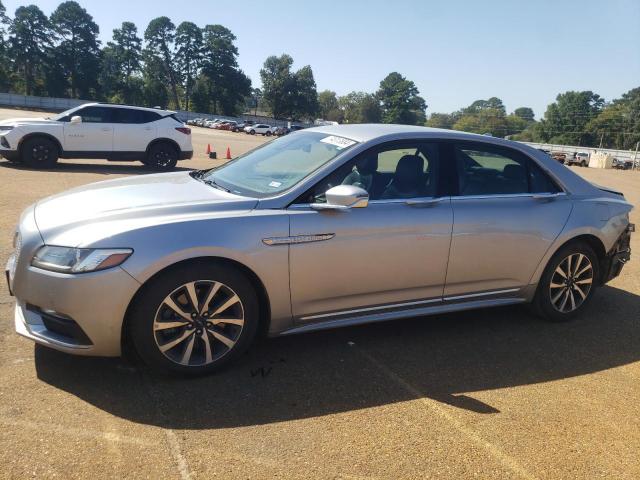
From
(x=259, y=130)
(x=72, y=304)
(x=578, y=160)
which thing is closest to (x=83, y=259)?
(x=72, y=304)

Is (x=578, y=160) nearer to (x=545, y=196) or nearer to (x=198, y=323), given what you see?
(x=545, y=196)

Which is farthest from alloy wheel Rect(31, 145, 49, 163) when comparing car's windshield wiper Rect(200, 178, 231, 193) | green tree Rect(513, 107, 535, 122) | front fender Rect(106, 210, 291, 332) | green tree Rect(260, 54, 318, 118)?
green tree Rect(513, 107, 535, 122)

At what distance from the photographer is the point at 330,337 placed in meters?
3.98

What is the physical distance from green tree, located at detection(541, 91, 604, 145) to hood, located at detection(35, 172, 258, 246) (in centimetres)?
14108

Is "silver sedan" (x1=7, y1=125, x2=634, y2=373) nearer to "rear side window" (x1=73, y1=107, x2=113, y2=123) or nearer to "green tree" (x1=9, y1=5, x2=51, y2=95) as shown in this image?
"rear side window" (x1=73, y1=107, x2=113, y2=123)

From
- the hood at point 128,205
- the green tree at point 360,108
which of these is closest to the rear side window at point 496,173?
the hood at point 128,205

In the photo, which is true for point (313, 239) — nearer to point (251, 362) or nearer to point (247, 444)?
point (251, 362)

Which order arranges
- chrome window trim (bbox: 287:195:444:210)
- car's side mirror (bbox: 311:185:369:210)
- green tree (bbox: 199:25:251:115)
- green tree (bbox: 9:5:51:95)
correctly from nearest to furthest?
1. car's side mirror (bbox: 311:185:369:210)
2. chrome window trim (bbox: 287:195:444:210)
3. green tree (bbox: 9:5:51:95)
4. green tree (bbox: 199:25:251:115)

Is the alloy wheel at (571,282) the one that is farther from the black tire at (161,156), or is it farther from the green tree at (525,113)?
the green tree at (525,113)

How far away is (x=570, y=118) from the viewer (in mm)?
132625

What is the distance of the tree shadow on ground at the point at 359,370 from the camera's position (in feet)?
9.65

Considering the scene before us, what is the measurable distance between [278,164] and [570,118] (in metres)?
147

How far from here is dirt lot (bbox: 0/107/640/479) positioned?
250 cm

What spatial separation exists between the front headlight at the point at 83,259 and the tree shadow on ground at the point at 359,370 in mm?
724
